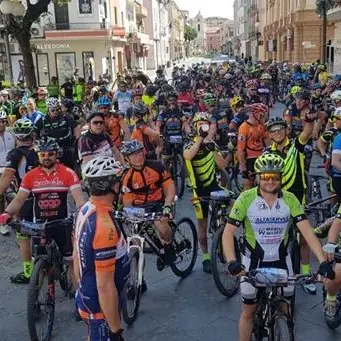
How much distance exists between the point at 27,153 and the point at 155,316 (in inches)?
101

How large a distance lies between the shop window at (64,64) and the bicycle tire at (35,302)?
36732mm

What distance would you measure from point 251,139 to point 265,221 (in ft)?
13.5

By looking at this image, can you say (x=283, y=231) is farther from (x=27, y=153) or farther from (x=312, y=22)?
(x=312, y=22)

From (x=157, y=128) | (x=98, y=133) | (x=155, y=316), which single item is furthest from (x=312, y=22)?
(x=155, y=316)

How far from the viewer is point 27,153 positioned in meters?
6.36

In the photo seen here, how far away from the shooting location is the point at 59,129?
30.6 feet

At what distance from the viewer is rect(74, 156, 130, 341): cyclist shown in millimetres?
3201

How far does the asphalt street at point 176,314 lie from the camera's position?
5.00 metres

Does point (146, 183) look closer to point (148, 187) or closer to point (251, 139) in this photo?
point (148, 187)

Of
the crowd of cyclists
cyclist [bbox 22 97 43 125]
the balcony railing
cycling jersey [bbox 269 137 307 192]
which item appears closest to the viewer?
the crowd of cyclists

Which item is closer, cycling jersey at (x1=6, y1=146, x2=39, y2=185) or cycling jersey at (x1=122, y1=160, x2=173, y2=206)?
cycling jersey at (x1=122, y1=160, x2=173, y2=206)

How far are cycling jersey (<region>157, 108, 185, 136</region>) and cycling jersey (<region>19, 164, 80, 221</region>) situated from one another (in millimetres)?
5156

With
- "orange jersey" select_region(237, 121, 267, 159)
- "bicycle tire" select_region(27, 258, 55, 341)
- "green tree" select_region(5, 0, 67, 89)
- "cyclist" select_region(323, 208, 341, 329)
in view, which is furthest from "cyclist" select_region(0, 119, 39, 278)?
"green tree" select_region(5, 0, 67, 89)

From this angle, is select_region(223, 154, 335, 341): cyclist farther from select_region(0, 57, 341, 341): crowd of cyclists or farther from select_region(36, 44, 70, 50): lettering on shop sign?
select_region(36, 44, 70, 50): lettering on shop sign
